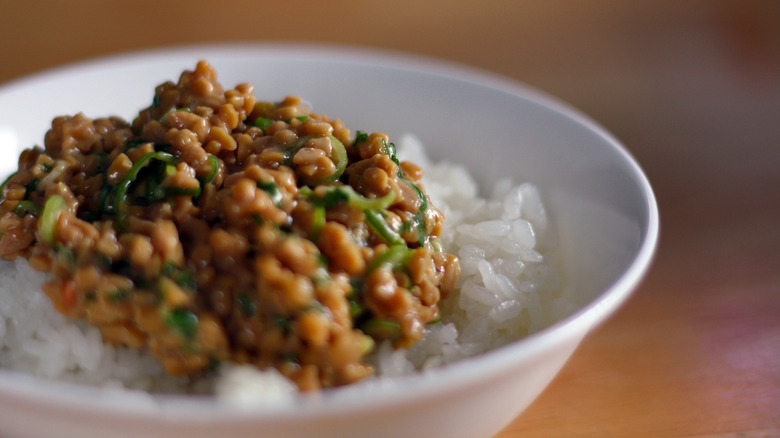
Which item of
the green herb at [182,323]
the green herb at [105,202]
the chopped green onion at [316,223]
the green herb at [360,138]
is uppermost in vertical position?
the green herb at [360,138]

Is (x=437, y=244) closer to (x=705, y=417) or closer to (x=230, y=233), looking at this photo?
(x=230, y=233)

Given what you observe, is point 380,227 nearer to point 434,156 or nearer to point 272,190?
point 272,190

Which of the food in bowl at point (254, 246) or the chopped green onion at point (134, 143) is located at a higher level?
the chopped green onion at point (134, 143)

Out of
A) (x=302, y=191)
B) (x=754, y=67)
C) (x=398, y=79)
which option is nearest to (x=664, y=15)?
(x=754, y=67)

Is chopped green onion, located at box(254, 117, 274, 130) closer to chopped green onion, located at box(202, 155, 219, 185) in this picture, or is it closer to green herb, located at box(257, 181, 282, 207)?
chopped green onion, located at box(202, 155, 219, 185)

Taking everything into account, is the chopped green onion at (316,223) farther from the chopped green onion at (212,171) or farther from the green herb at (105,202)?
the green herb at (105,202)

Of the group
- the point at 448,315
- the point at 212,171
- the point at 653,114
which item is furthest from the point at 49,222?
the point at 653,114

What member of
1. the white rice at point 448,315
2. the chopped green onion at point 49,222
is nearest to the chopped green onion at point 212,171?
the chopped green onion at point 49,222
